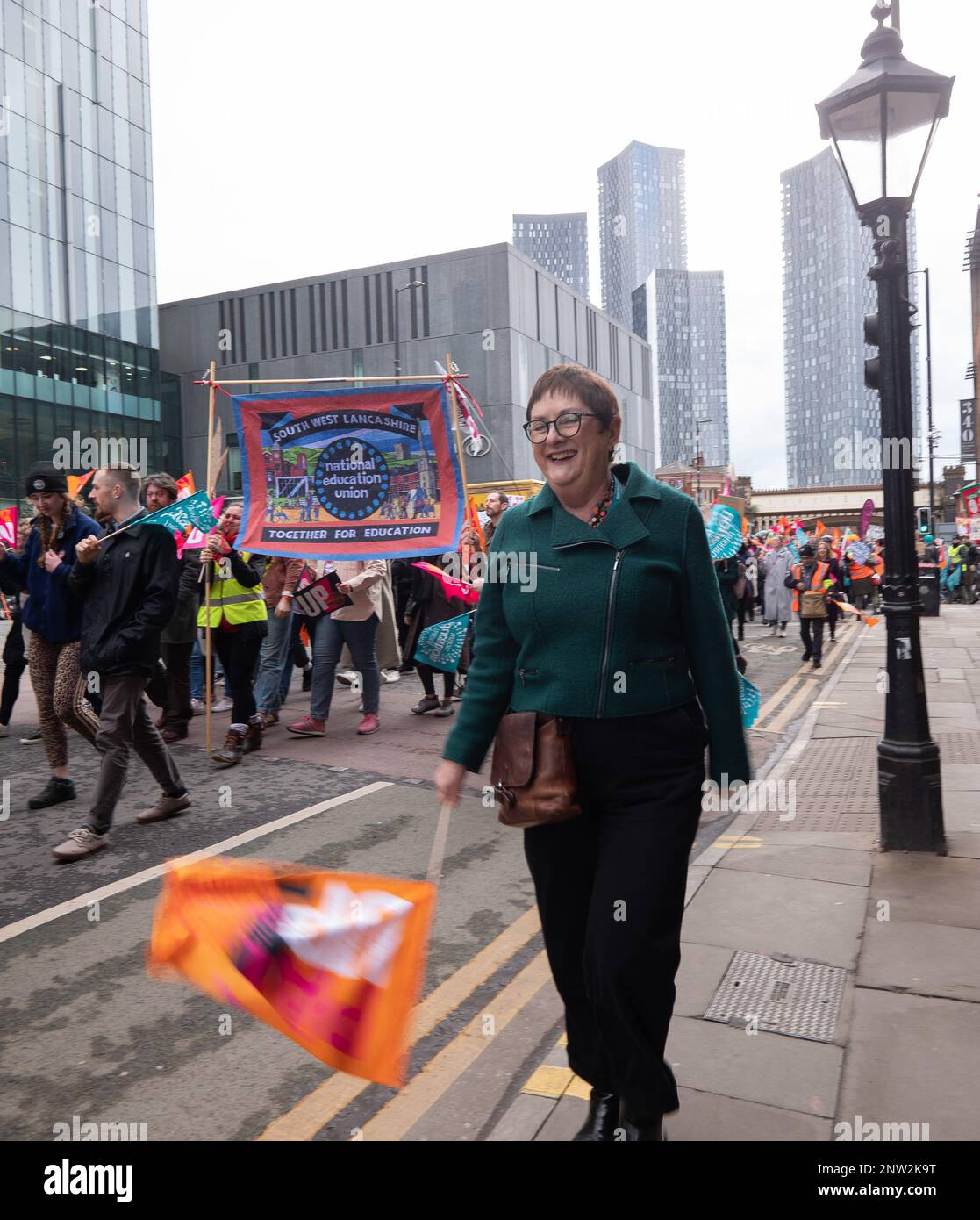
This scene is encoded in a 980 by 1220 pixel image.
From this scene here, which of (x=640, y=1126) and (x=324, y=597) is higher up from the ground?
(x=324, y=597)

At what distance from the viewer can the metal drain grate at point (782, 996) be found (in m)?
3.19

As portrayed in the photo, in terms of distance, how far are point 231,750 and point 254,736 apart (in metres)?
0.41

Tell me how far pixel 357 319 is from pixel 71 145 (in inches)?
590

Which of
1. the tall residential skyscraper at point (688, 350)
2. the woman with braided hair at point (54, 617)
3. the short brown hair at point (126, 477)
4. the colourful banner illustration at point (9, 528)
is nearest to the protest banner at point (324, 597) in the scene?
the woman with braided hair at point (54, 617)

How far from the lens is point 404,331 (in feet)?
160

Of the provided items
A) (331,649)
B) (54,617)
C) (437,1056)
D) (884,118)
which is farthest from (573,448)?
(331,649)

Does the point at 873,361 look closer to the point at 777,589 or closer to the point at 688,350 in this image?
the point at 777,589

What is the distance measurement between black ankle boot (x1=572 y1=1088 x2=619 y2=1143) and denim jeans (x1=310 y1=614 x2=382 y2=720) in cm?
602

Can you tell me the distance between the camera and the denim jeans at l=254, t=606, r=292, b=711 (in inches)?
338

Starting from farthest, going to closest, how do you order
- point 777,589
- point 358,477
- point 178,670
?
point 777,589 → point 178,670 → point 358,477

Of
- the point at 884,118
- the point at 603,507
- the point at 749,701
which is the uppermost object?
the point at 884,118

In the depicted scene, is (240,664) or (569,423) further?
(240,664)

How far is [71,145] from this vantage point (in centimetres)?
3966

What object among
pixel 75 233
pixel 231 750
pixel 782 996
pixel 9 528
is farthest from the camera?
pixel 75 233
